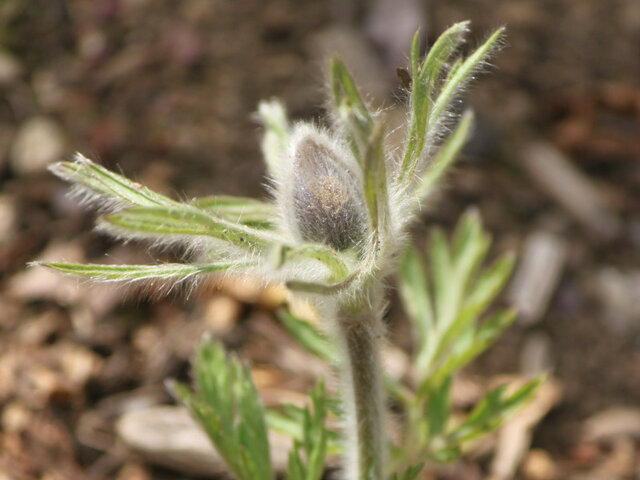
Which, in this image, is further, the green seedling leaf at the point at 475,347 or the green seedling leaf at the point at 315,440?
the green seedling leaf at the point at 475,347

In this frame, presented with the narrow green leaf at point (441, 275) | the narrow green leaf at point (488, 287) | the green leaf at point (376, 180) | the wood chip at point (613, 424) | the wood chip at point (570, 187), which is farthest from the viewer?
the wood chip at point (570, 187)

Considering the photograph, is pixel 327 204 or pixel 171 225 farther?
pixel 327 204

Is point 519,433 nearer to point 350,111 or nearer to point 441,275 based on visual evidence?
point 441,275

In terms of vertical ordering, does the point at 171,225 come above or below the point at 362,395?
Answer: above

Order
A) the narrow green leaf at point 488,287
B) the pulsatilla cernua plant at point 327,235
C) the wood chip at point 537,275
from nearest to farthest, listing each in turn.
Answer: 1. the pulsatilla cernua plant at point 327,235
2. the narrow green leaf at point 488,287
3. the wood chip at point 537,275

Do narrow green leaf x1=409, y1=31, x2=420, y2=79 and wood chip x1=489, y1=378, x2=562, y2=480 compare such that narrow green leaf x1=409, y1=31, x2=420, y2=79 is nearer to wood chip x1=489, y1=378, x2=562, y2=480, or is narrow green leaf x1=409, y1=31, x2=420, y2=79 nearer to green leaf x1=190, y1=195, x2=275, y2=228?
green leaf x1=190, y1=195, x2=275, y2=228

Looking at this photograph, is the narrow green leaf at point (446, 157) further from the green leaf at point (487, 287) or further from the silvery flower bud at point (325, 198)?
the green leaf at point (487, 287)

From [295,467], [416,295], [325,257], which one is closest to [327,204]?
[325,257]

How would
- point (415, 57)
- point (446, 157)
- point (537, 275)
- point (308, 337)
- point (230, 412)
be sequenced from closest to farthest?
point (415, 57)
point (446, 157)
point (230, 412)
point (308, 337)
point (537, 275)

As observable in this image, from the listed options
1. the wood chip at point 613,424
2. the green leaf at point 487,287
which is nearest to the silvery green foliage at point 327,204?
the green leaf at point 487,287
